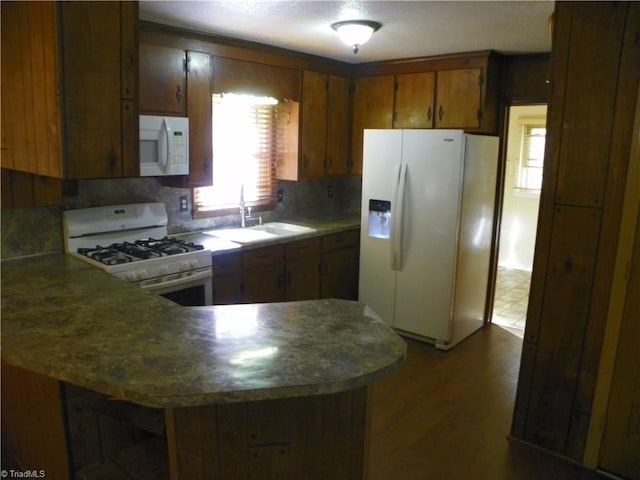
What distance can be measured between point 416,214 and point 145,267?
2098 mm

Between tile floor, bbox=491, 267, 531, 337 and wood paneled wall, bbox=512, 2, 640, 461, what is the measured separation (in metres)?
1.79

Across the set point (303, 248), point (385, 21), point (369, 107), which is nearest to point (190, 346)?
point (385, 21)

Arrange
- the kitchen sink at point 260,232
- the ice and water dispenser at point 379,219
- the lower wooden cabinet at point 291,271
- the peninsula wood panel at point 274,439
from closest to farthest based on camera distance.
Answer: the peninsula wood panel at point 274,439 < the lower wooden cabinet at point 291,271 < the kitchen sink at point 260,232 < the ice and water dispenser at point 379,219

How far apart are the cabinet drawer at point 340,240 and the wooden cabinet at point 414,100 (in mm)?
1049

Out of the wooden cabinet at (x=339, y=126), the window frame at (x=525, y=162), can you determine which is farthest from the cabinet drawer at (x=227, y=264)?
the window frame at (x=525, y=162)

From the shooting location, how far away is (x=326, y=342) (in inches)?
64.0

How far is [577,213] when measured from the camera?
2.40 m

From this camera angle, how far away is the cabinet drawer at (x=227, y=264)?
3330 millimetres

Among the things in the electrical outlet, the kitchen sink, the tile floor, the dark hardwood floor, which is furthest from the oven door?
the tile floor

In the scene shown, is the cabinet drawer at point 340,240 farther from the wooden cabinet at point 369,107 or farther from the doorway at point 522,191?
the doorway at point 522,191

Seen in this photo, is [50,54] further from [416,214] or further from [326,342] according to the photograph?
[416,214]

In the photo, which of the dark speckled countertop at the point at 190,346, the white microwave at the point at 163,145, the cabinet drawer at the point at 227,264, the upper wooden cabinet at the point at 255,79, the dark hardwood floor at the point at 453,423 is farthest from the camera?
the upper wooden cabinet at the point at 255,79

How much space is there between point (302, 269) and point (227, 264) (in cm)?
78

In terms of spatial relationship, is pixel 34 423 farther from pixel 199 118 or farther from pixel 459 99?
pixel 459 99
